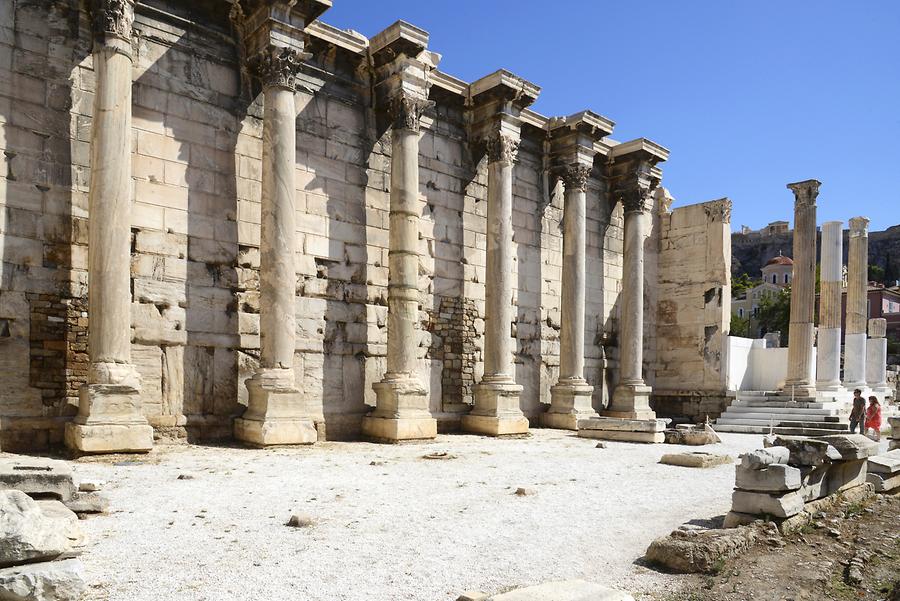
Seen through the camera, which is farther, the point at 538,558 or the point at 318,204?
the point at 318,204

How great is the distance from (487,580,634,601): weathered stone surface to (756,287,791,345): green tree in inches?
2271

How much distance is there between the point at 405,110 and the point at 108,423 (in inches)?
270

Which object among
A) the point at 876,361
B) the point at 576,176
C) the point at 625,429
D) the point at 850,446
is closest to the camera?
the point at 850,446

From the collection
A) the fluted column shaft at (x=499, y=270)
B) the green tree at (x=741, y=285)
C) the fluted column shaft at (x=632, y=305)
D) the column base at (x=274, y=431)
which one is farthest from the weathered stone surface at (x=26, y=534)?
the green tree at (x=741, y=285)

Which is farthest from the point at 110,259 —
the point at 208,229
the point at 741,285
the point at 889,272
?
the point at 889,272

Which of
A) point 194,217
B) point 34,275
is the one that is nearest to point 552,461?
point 194,217

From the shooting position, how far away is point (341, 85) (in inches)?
501

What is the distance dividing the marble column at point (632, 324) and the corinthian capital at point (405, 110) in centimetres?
678

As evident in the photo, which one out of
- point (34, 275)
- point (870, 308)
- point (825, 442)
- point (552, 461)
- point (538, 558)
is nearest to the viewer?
point (538, 558)

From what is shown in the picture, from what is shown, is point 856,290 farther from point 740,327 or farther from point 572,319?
point 740,327

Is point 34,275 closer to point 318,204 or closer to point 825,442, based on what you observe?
point 318,204

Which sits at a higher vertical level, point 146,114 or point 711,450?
point 146,114

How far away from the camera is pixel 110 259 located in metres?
9.19

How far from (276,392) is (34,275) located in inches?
136
